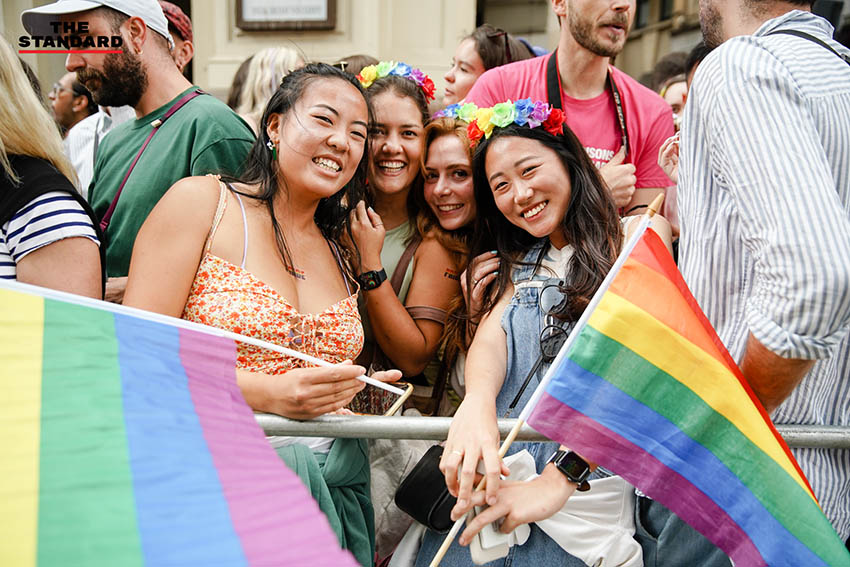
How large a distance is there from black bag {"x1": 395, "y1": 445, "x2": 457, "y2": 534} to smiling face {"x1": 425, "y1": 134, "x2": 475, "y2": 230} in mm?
1158

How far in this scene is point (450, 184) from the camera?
318cm

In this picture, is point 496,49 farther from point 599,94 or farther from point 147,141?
point 147,141

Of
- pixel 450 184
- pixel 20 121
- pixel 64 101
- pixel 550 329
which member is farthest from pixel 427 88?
pixel 64 101

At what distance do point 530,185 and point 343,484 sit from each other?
125 centimetres

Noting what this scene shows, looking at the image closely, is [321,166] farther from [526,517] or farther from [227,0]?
[227,0]

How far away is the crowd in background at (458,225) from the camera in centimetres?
174

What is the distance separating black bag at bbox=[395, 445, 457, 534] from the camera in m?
2.26

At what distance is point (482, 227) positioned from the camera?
3.01 metres

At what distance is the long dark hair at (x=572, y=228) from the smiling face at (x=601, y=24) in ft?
2.62

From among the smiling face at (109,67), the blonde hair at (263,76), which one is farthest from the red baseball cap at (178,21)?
the smiling face at (109,67)

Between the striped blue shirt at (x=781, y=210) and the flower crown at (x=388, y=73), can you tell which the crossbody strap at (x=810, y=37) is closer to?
the striped blue shirt at (x=781, y=210)

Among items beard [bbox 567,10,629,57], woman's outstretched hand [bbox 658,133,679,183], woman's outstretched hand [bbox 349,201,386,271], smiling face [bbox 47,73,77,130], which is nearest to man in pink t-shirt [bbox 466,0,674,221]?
beard [bbox 567,10,629,57]

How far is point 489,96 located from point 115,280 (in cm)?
185

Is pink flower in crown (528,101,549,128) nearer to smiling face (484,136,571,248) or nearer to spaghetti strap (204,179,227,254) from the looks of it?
smiling face (484,136,571,248)
